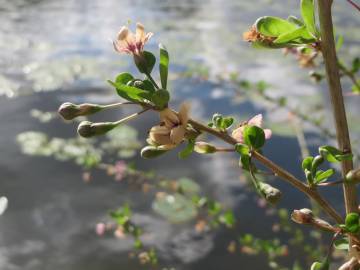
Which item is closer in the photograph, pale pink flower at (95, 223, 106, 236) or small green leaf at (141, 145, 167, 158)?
small green leaf at (141, 145, 167, 158)

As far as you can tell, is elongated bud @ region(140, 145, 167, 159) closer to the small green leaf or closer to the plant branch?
the small green leaf

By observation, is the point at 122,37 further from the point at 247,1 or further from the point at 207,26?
the point at 247,1


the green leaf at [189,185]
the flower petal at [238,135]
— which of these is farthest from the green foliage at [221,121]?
the green leaf at [189,185]

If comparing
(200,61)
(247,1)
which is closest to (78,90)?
(200,61)

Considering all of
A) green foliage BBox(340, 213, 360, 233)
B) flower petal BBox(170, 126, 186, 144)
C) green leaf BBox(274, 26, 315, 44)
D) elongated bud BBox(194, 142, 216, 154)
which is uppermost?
green leaf BBox(274, 26, 315, 44)

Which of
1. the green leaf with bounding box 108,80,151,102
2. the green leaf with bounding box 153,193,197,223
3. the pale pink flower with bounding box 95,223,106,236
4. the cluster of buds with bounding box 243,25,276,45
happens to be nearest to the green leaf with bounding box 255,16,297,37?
the cluster of buds with bounding box 243,25,276,45

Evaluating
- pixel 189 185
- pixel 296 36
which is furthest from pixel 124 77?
pixel 189 185
